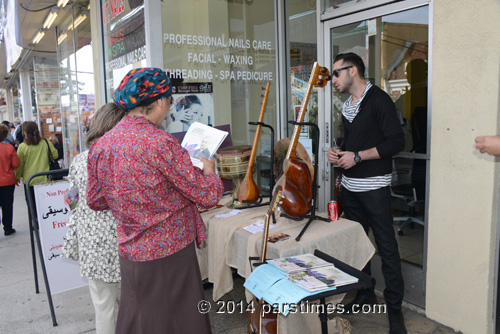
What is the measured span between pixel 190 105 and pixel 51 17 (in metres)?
5.42

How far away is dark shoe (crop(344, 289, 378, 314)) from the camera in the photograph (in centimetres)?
302

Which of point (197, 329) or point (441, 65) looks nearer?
point (197, 329)

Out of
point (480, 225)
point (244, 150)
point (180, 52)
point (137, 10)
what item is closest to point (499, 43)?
point (480, 225)

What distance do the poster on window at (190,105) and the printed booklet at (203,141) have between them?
1.16 meters

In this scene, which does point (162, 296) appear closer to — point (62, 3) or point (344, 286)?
point (344, 286)

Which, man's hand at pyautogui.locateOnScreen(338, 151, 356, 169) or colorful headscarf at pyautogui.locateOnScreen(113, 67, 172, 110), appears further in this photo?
man's hand at pyautogui.locateOnScreen(338, 151, 356, 169)

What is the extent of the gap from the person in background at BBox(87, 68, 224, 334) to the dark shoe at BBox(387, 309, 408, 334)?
4.79 ft

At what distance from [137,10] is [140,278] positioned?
310 cm

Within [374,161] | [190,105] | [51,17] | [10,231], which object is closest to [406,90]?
[374,161]

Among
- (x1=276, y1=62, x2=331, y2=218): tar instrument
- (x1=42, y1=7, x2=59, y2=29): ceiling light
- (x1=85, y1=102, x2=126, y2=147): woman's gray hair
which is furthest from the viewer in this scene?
(x1=42, y1=7, x2=59, y2=29): ceiling light

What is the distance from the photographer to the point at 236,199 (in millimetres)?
3088

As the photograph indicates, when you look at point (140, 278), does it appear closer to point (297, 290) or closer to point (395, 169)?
point (297, 290)

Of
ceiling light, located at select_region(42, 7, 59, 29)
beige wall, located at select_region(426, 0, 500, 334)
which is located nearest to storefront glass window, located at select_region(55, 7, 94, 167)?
ceiling light, located at select_region(42, 7, 59, 29)

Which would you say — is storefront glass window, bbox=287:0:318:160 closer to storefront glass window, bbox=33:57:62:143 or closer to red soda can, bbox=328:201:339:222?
red soda can, bbox=328:201:339:222
